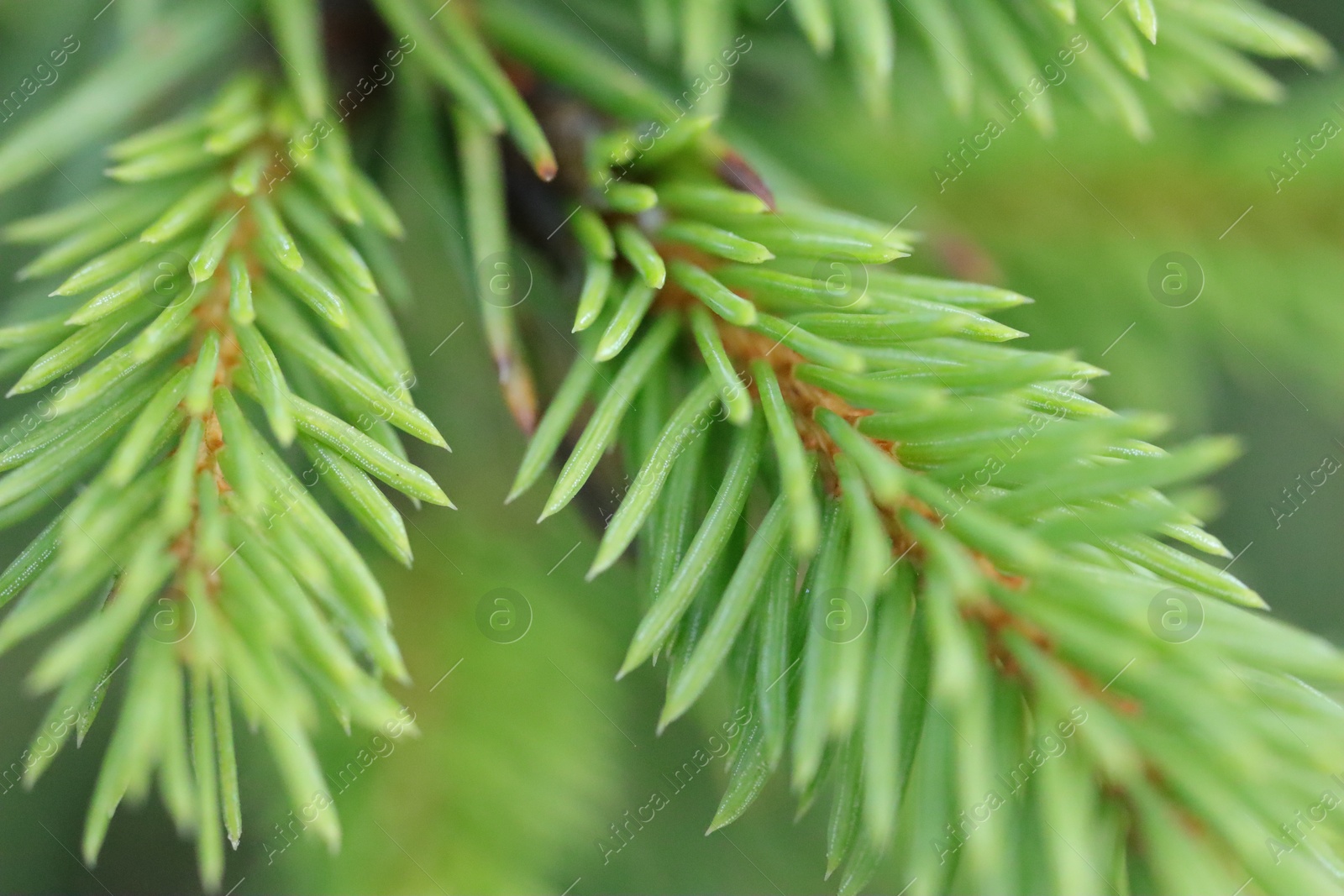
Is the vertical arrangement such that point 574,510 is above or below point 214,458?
below

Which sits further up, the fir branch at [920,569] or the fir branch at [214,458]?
the fir branch at [214,458]

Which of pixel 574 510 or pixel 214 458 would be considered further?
pixel 574 510

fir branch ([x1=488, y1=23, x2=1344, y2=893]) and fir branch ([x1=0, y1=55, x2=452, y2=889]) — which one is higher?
fir branch ([x1=0, y1=55, x2=452, y2=889])

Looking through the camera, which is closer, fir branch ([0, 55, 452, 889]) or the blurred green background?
fir branch ([0, 55, 452, 889])

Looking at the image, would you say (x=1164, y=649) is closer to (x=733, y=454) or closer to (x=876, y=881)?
(x=733, y=454)

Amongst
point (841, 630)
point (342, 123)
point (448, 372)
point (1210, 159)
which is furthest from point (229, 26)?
point (1210, 159)

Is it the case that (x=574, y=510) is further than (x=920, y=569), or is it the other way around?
(x=574, y=510)

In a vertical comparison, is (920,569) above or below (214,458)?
below

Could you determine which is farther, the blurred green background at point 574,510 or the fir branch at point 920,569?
the blurred green background at point 574,510
